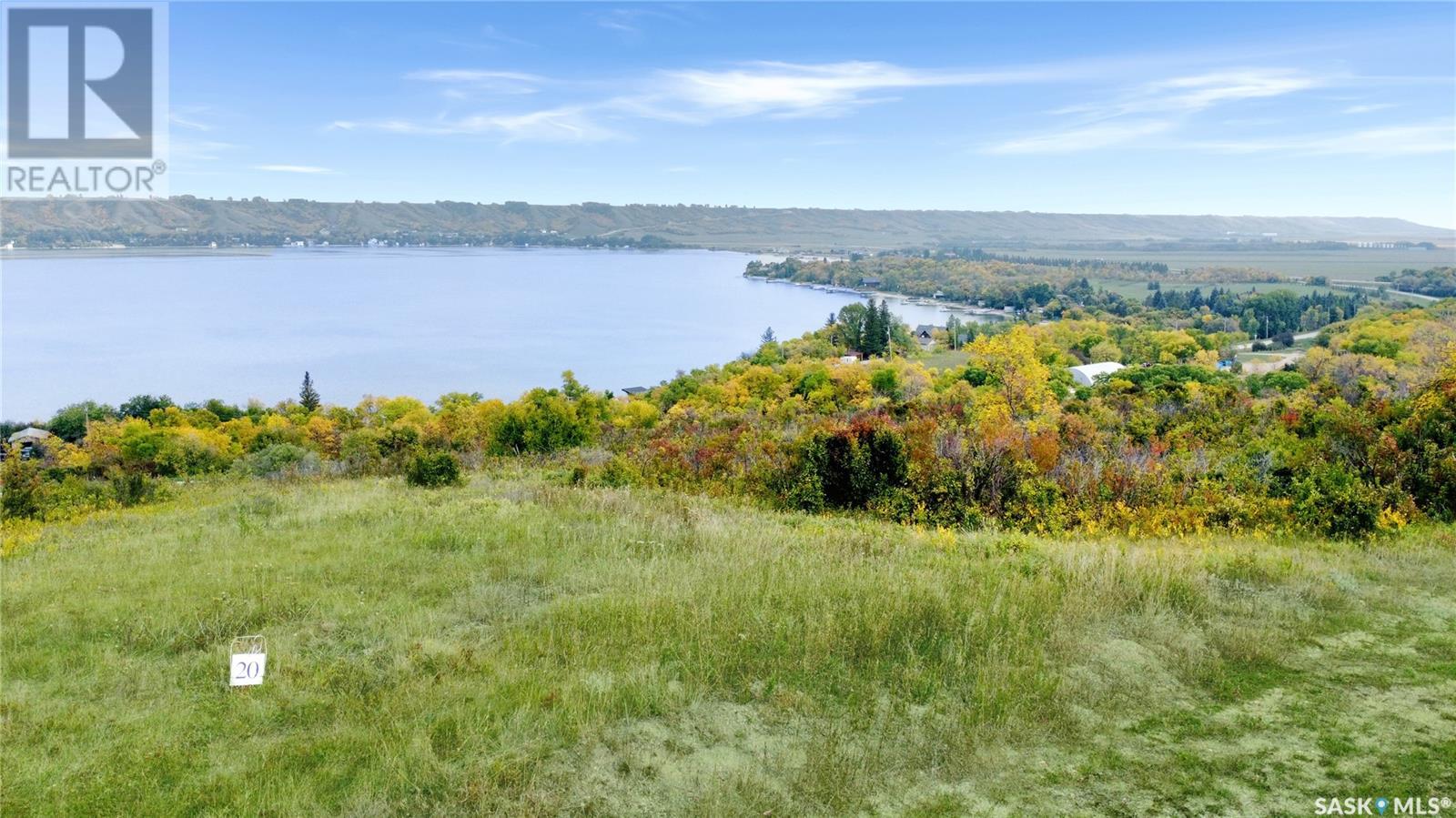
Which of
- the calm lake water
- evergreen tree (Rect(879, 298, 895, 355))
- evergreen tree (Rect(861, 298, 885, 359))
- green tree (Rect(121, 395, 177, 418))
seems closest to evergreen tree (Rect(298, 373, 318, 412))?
the calm lake water

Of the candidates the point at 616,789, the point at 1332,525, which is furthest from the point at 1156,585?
the point at 616,789

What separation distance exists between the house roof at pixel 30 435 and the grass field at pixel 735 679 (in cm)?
6422

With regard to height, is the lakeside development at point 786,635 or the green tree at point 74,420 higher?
the lakeside development at point 786,635

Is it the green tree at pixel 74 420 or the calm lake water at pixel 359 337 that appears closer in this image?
the green tree at pixel 74 420

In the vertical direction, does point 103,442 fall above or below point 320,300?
below

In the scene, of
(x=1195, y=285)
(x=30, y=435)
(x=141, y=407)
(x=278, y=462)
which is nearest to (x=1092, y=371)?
(x=278, y=462)

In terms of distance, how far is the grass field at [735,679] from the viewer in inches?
167

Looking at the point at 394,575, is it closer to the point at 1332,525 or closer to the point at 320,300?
the point at 1332,525

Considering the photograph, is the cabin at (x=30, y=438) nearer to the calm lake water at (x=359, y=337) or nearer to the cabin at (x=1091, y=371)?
the calm lake water at (x=359, y=337)

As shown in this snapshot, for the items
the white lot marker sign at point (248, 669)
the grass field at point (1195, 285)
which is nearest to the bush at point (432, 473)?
the white lot marker sign at point (248, 669)

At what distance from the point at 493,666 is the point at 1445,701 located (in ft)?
19.9

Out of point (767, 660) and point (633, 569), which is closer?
point (767, 660)

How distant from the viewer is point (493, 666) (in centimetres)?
552

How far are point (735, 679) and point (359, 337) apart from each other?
423 feet
